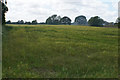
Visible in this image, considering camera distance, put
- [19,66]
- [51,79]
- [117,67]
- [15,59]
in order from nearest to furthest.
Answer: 1. [51,79]
2. [19,66]
3. [117,67]
4. [15,59]

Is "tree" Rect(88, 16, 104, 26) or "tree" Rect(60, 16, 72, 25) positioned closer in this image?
"tree" Rect(60, 16, 72, 25)

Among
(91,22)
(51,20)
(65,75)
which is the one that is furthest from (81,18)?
(65,75)

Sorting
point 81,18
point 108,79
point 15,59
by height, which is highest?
point 81,18

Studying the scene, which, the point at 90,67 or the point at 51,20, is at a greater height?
the point at 51,20

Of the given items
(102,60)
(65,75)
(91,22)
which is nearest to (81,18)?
(91,22)

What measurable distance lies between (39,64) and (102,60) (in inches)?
148

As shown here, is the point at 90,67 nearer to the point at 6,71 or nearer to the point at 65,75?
the point at 65,75

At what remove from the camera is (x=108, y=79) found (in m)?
6.30

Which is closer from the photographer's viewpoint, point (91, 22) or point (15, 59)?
point (15, 59)

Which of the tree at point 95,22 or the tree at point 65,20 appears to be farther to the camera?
the tree at point 95,22

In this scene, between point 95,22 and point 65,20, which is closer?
point 65,20

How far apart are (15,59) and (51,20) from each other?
1878 inches

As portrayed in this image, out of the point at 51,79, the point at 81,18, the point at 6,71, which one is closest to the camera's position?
the point at 51,79

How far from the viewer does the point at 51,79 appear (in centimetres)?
600
